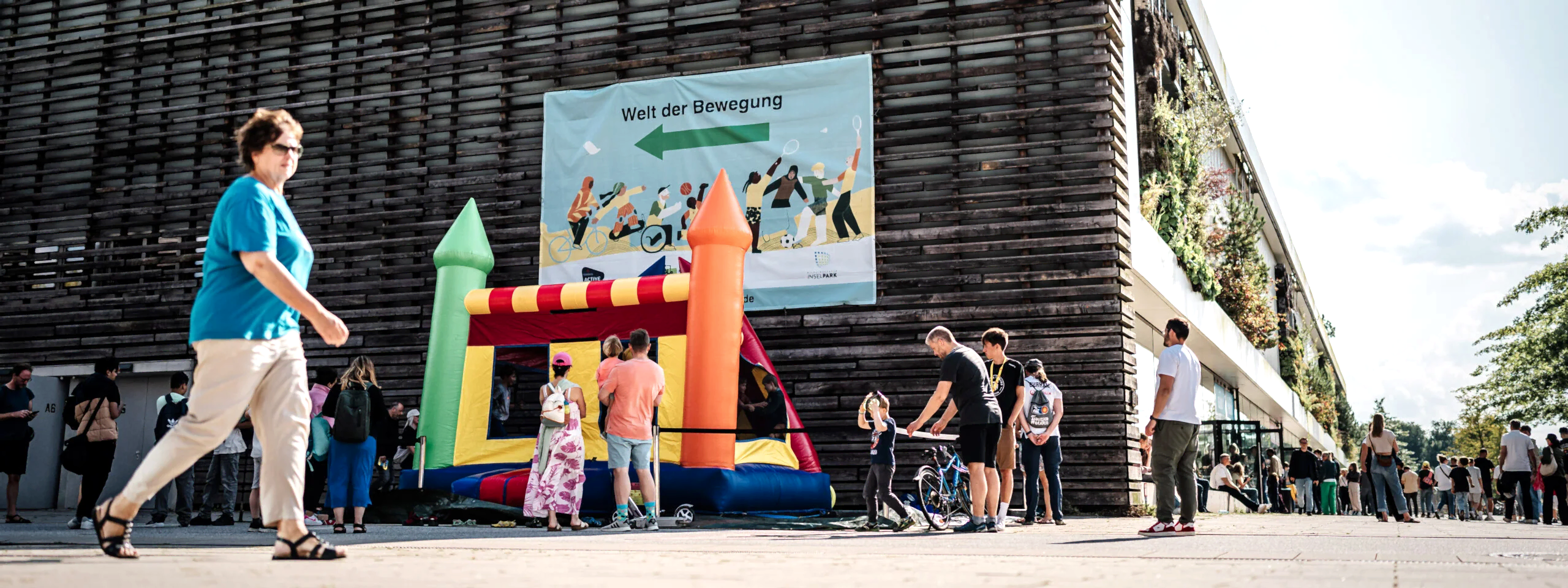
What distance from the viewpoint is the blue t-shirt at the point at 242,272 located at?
445cm

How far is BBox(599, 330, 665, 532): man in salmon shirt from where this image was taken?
905cm

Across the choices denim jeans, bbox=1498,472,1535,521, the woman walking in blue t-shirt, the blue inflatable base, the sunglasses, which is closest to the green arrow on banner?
the blue inflatable base

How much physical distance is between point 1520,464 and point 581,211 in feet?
41.4

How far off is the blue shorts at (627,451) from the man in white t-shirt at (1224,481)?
13.5 meters

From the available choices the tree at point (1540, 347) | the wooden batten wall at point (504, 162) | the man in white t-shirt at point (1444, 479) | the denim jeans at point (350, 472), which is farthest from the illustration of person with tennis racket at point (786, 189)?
the tree at point (1540, 347)

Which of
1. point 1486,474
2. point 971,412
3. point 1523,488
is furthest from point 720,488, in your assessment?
point 1486,474

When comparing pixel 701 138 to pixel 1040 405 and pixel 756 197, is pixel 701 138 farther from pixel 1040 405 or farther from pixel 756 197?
pixel 1040 405

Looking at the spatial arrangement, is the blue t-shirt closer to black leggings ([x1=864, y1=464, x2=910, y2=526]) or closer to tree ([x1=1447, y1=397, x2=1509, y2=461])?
black leggings ([x1=864, y1=464, x2=910, y2=526])

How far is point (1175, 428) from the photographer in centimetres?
823

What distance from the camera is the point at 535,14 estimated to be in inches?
590

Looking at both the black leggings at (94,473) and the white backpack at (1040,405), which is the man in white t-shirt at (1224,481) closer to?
the white backpack at (1040,405)

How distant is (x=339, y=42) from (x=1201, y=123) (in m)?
12.6

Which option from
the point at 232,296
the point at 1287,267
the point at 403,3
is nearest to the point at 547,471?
the point at 232,296

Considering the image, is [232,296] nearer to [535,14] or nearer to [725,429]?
[725,429]
